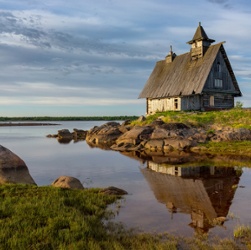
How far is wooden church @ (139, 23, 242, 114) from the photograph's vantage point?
144ft

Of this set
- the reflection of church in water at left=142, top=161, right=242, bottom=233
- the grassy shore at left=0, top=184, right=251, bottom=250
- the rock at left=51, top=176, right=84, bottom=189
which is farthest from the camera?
the rock at left=51, top=176, right=84, bottom=189

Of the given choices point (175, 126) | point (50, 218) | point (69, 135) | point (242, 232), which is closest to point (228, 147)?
point (175, 126)

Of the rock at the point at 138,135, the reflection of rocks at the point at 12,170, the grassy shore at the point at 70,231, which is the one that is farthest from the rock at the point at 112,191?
the rock at the point at 138,135

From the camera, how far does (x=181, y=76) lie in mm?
47375

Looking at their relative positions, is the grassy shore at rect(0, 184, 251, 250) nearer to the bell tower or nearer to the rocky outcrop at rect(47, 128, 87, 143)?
the bell tower

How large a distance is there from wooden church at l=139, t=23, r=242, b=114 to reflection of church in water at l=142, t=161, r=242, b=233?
23.0 metres

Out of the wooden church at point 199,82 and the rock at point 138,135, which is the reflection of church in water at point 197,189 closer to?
the rock at point 138,135

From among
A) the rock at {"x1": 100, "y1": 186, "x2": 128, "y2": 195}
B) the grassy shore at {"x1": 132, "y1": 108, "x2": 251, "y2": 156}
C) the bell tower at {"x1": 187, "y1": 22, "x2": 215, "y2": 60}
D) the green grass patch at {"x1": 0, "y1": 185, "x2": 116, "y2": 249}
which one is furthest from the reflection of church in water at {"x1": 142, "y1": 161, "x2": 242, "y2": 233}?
the bell tower at {"x1": 187, "y1": 22, "x2": 215, "y2": 60}

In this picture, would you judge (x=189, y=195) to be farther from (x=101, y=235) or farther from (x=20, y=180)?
(x=20, y=180)

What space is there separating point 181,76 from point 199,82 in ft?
15.8

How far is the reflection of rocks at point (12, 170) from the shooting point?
1611 cm

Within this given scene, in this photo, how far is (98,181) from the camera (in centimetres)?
1861

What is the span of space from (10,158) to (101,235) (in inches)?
384

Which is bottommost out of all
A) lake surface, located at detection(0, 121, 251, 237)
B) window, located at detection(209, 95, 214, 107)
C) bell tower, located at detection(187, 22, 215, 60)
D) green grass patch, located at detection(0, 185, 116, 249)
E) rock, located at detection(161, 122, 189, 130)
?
lake surface, located at detection(0, 121, 251, 237)
